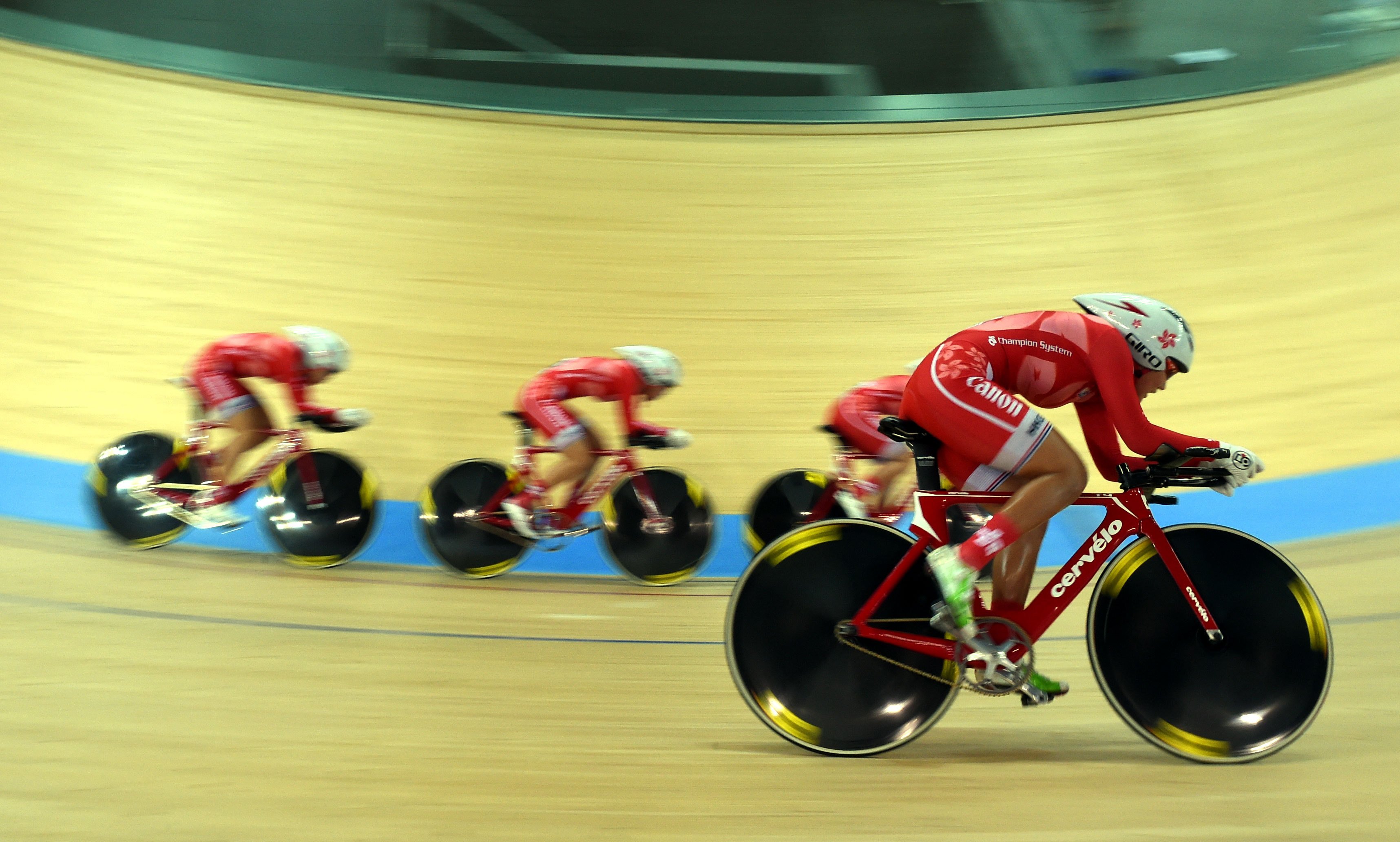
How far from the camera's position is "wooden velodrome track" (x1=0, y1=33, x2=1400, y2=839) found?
9.00 ft

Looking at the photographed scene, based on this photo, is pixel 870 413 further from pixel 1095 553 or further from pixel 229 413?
pixel 229 413

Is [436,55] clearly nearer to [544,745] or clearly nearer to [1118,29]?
[1118,29]

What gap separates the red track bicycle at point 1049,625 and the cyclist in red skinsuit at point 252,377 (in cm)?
348

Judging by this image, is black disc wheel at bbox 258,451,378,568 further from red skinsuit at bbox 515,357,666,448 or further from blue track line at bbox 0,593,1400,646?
blue track line at bbox 0,593,1400,646

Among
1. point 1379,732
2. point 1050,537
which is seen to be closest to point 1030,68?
point 1050,537

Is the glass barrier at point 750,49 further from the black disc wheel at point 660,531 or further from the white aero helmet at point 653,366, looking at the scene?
the black disc wheel at point 660,531

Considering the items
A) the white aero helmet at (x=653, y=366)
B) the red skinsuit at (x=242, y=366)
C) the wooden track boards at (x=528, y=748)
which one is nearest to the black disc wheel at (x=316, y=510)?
the red skinsuit at (x=242, y=366)

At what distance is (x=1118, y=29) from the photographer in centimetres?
815

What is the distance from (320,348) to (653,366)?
1.57 meters

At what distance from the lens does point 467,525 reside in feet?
17.9

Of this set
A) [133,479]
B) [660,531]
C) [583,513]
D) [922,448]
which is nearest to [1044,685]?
[922,448]

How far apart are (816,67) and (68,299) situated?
5.42 m

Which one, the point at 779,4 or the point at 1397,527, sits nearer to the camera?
the point at 1397,527

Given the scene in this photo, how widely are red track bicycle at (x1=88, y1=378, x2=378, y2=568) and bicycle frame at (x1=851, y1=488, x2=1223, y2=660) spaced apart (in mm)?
3613
